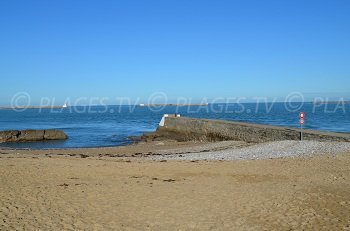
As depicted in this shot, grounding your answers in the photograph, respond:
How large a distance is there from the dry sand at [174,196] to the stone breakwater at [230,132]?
22.2 feet

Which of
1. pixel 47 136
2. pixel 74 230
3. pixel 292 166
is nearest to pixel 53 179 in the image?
pixel 74 230

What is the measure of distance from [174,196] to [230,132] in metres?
21.3

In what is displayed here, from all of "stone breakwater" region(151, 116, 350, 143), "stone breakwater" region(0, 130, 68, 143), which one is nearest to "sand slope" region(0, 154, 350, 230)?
"stone breakwater" region(151, 116, 350, 143)

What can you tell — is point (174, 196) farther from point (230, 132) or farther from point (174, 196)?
point (230, 132)

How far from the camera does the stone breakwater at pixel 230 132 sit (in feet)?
68.8

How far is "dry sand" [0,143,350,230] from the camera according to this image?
23.2ft

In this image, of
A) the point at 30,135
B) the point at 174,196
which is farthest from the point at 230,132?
the point at 174,196

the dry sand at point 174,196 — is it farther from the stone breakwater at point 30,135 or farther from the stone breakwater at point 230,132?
the stone breakwater at point 30,135

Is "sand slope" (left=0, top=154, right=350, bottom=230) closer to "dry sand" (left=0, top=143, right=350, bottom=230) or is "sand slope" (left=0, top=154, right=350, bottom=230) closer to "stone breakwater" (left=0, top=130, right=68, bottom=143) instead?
"dry sand" (left=0, top=143, right=350, bottom=230)

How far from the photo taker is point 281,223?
7160mm

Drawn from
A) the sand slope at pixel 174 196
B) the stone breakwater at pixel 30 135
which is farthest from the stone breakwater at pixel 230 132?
the stone breakwater at pixel 30 135

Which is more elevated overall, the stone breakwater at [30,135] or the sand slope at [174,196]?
the sand slope at [174,196]

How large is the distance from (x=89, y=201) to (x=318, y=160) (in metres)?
9.66

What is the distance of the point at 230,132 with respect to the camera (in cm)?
3005
